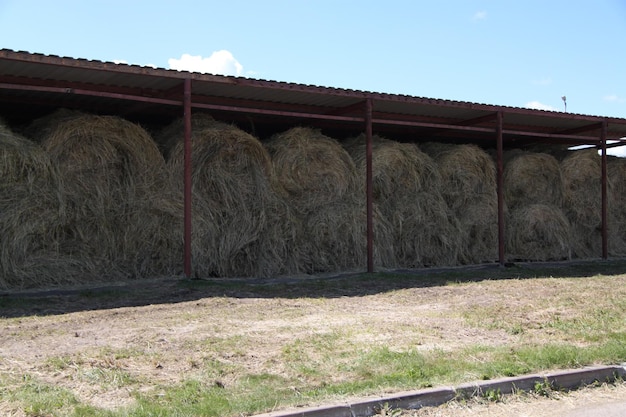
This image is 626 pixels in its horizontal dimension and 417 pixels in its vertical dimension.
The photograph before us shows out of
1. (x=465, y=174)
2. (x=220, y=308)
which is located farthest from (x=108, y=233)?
(x=465, y=174)

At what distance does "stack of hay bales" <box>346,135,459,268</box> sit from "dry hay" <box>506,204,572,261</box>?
74.3 inches

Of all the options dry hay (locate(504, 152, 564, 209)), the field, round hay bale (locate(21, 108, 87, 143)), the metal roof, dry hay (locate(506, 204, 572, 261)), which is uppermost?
the metal roof

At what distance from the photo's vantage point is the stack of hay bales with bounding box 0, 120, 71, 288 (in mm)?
9047

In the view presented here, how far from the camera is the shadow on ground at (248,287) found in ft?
26.6

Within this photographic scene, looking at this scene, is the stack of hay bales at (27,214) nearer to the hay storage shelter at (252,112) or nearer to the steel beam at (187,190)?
the hay storage shelter at (252,112)

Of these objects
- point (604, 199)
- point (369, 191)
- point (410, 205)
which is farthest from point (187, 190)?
point (604, 199)

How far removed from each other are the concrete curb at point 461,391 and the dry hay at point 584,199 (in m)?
10.7

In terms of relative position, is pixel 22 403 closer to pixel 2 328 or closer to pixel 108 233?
pixel 2 328

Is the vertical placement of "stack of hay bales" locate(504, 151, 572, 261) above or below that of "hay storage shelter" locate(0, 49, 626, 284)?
below

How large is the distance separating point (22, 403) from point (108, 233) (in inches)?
235

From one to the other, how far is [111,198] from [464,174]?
7.18 meters

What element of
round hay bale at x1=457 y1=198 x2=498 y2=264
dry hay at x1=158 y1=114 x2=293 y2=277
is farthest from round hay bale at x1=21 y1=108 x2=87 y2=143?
round hay bale at x1=457 y1=198 x2=498 y2=264

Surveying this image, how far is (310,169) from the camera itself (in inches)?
476

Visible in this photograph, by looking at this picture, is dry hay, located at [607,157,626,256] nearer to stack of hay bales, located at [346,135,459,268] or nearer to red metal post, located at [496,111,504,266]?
red metal post, located at [496,111,504,266]
